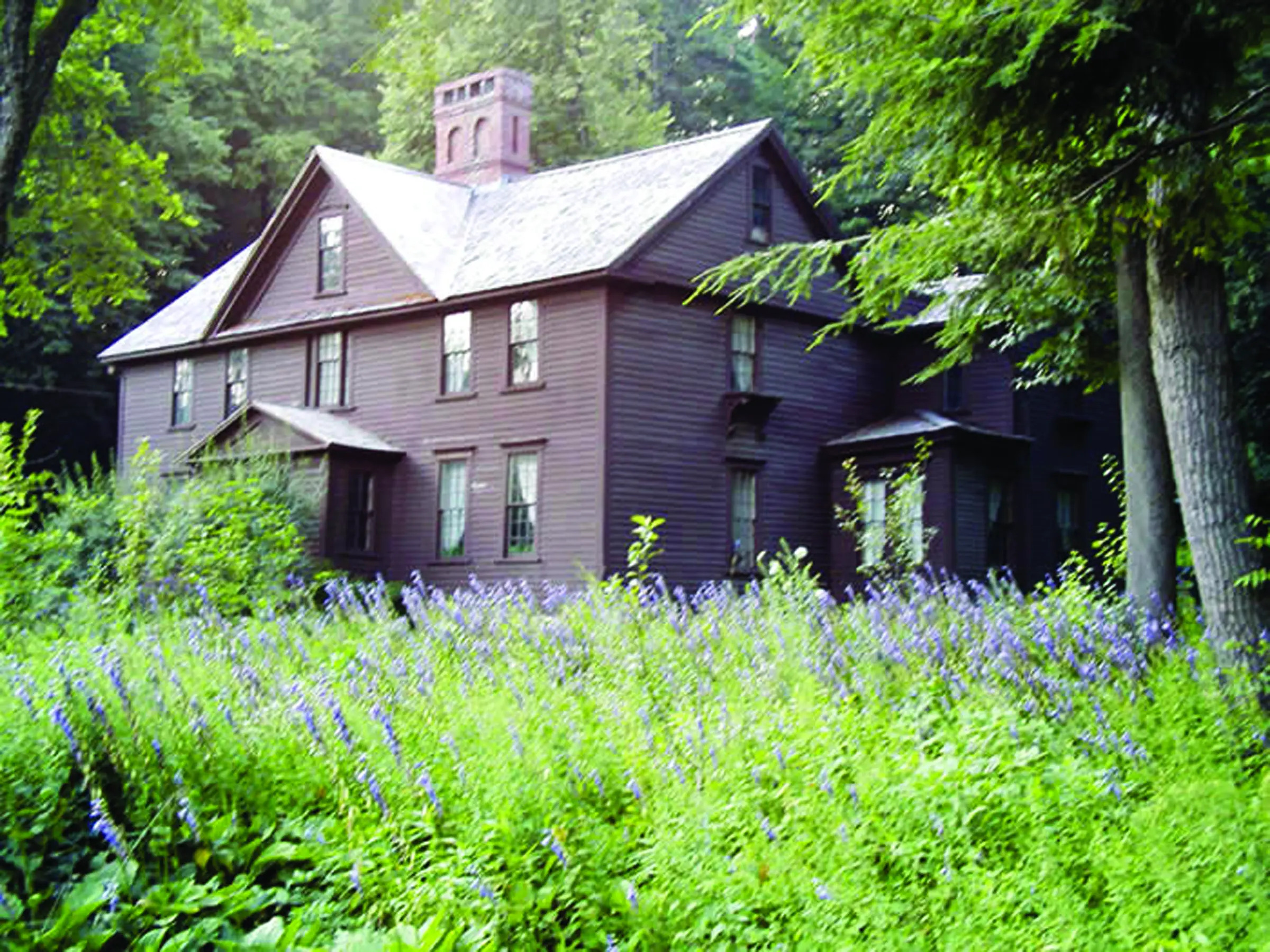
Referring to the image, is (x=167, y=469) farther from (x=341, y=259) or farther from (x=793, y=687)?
(x=793, y=687)

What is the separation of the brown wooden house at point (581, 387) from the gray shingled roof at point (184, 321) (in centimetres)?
87

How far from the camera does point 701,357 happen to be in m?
26.7

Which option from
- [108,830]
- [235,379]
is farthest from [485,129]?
[108,830]

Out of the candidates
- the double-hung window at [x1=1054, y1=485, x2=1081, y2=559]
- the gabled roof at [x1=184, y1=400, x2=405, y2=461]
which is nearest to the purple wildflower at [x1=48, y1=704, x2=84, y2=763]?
the gabled roof at [x1=184, y1=400, x2=405, y2=461]

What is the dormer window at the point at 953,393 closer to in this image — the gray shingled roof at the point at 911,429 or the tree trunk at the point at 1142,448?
the gray shingled roof at the point at 911,429

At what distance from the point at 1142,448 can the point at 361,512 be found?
19314mm

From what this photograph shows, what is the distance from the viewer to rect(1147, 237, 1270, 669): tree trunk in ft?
28.5

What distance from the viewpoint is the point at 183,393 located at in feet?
110

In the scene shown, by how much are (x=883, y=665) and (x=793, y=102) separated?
37.8 metres

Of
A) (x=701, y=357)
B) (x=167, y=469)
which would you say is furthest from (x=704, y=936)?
(x=167, y=469)

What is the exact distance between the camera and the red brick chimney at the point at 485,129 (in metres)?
33.2

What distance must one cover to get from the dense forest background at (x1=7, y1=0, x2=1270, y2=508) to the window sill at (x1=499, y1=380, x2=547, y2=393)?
1288 cm

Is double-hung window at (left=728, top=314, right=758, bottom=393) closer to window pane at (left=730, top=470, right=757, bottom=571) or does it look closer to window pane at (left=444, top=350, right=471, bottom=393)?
window pane at (left=730, top=470, right=757, bottom=571)

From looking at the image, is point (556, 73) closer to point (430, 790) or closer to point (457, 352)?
point (457, 352)
